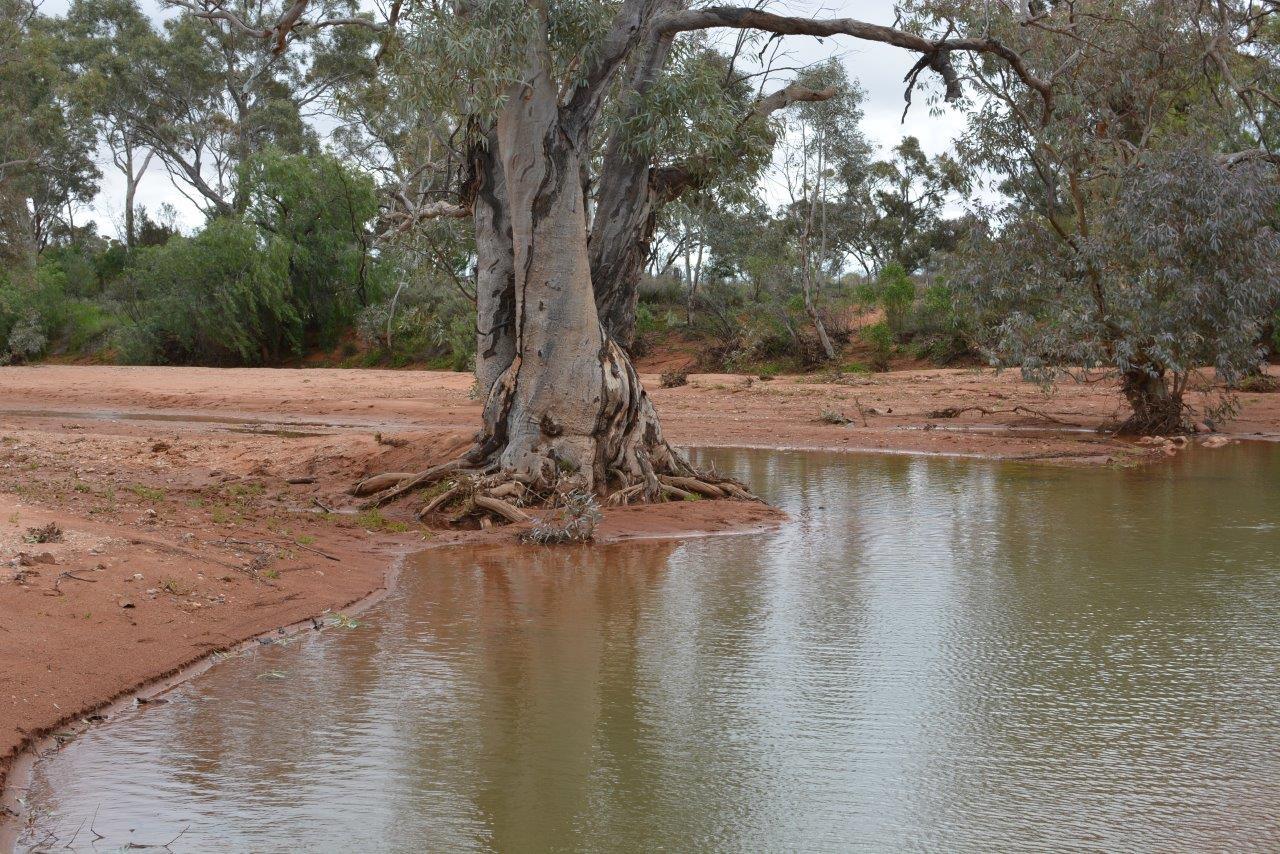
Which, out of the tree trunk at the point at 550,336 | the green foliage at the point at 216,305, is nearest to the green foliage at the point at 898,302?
the green foliage at the point at 216,305

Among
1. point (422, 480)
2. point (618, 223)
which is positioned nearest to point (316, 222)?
point (618, 223)

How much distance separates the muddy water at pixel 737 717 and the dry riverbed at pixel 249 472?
44 centimetres

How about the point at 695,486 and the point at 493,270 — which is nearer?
the point at 695,486

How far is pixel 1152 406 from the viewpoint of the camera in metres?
17.2

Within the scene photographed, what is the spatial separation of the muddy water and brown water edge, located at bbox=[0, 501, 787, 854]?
0.09 m

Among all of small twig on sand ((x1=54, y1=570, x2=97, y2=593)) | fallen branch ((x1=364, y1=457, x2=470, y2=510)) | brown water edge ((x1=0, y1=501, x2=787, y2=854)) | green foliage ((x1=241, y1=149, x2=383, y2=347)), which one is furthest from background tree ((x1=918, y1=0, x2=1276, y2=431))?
green foliage ((x1=241, y1=149, x2=383, y2=347))

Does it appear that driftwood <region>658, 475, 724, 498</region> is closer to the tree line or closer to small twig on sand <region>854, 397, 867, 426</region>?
the tree line

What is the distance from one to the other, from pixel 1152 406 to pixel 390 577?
12505mm

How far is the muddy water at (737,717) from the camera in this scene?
13.8ft

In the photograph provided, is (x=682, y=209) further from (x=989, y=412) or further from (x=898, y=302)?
(x=898, y=302)

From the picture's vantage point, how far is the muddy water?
4.20 meters

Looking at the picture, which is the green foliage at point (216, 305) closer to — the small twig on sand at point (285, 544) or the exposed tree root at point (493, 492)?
the exposed tree root at point (493, 492)

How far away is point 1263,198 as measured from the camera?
15227mm

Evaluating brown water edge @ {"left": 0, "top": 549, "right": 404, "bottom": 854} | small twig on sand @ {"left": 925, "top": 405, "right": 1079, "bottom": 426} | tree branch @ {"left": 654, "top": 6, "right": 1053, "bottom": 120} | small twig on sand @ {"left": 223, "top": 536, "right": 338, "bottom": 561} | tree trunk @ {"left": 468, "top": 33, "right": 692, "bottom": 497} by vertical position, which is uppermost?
tree branch @ {"left": 654, "top": 6, "right": 1053, "bottom": 120}
